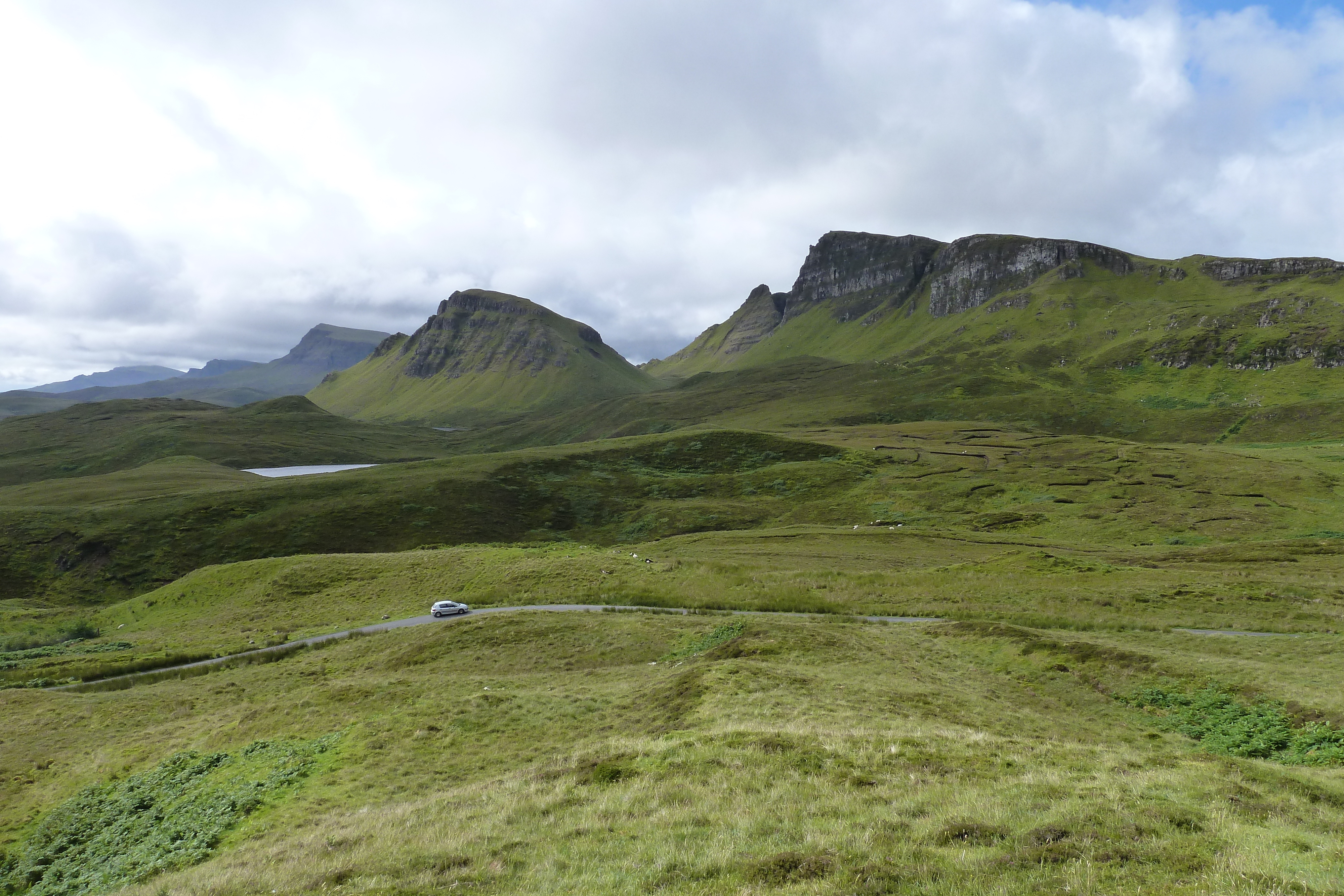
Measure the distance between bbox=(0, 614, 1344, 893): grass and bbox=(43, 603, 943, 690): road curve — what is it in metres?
3.79

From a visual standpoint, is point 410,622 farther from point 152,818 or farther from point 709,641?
point 152,818

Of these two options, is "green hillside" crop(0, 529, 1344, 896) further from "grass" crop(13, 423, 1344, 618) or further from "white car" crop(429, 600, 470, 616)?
"grass" crop(13, 423, 1344, 618)

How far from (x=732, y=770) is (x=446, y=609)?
3869cm

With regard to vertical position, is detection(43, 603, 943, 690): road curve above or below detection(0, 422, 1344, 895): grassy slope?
below

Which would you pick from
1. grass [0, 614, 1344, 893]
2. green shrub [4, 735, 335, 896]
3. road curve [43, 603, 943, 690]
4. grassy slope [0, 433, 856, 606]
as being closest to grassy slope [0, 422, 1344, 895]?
grass [0, 614, 1344, 893]

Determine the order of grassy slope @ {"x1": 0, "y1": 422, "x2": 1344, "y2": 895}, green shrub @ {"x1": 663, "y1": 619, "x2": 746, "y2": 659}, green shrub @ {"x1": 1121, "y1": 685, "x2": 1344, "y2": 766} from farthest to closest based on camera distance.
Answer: green shrub @ {"x1": 663, "y1": 619, "x2": 746, "y2": 659}
green shrub @ {"x1": 1121, "y1": 685, "x2": 1344, "y2": 766}
grassy slope @ {"x1": 0, "y1": 422, "x2": 1344, "y2": 895}

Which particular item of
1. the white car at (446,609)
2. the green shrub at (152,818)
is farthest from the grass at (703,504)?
the green shrub at (152,818)

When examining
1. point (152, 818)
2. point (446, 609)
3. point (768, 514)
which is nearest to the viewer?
point (152, 818)

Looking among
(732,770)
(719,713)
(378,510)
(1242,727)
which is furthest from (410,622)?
(378,510)

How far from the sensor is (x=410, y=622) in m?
51.0

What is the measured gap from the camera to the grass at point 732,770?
11.5 m

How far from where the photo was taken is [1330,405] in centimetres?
16288

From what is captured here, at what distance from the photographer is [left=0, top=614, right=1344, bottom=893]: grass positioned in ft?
37.7

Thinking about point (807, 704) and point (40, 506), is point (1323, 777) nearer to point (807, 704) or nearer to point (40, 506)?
point (807, 704)
